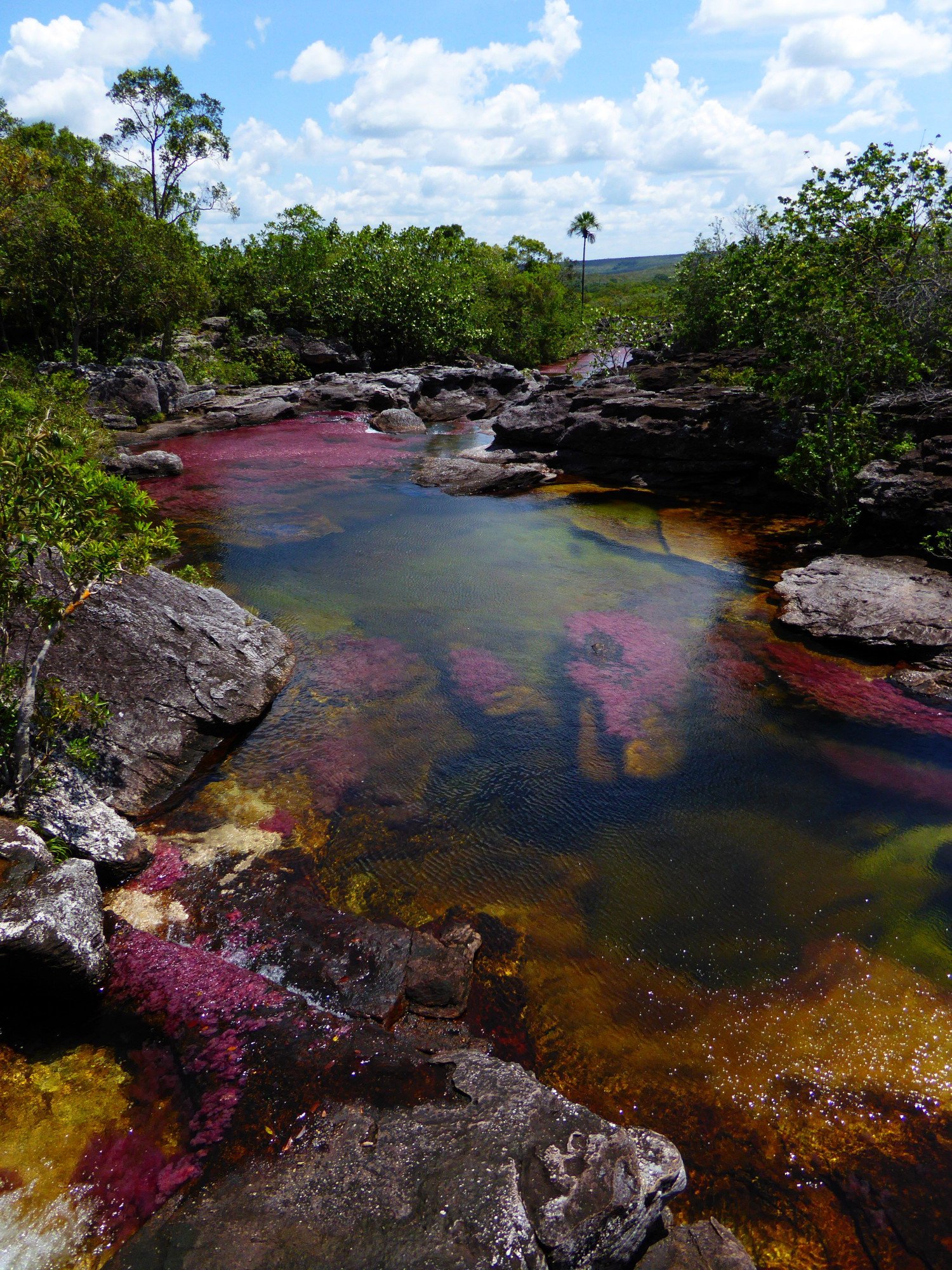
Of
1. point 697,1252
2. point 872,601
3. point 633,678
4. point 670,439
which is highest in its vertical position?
point 670,439

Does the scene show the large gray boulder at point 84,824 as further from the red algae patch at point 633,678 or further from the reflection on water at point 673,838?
the red algae patch at point 633,678

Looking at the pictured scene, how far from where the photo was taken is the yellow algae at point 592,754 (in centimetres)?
961

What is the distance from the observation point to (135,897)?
279 inches

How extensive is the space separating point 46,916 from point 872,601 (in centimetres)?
1353

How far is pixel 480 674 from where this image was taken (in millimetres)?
12062

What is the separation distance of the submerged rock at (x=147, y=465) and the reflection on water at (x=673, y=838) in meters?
9.20

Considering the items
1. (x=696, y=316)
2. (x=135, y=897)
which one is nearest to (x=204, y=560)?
(x=135, y=897)

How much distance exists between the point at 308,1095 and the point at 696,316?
36970 millimetres

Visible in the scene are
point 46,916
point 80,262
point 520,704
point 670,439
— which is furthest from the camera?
point 80,262

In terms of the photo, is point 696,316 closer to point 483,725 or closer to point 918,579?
point 918,579

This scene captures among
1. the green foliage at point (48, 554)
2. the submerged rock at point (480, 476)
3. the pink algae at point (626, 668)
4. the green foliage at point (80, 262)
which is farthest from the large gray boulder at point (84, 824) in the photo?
the green foliage at point (80, 262)

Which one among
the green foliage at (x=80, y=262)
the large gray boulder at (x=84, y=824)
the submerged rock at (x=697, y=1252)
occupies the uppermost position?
the green foliage at (x=80, y=262)

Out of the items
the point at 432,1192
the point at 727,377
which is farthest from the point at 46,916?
the point at 727,377

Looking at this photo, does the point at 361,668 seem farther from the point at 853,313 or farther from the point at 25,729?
the point at 853,313
